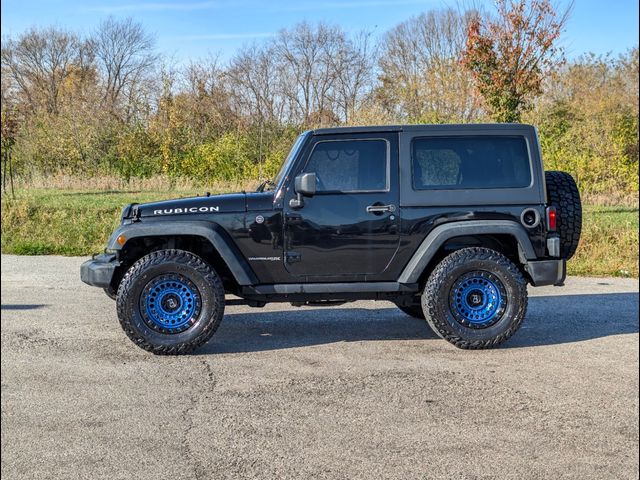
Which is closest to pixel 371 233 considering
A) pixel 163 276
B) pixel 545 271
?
pixel 545 271

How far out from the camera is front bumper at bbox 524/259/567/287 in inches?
260

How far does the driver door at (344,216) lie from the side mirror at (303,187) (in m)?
0.05

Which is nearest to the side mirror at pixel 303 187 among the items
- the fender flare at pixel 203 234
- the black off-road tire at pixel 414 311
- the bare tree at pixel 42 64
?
the fender flare at pixel 203 234

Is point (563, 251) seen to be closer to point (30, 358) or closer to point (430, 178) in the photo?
point (430, 178)

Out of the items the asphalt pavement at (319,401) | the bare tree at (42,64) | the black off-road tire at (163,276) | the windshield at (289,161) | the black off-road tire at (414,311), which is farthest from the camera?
the bare tree at (42,64)

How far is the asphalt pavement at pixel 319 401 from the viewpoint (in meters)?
3.99

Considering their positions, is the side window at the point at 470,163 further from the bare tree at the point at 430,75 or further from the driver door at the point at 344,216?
the bare tree at the point at 430,75

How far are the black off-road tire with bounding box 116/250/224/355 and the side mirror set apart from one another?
0.93 m

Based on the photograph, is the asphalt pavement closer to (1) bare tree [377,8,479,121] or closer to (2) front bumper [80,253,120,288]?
(2) front bumper [80,253,120,288]

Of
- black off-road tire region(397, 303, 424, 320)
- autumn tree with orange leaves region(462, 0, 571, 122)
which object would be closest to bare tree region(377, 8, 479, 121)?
autumn tree with orange leaves region(462, 0, 571, 122)

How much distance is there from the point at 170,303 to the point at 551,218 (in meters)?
3.39

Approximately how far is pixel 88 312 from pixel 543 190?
192 inches

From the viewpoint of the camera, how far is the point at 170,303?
6.49 m

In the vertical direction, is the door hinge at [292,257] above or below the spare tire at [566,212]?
below
